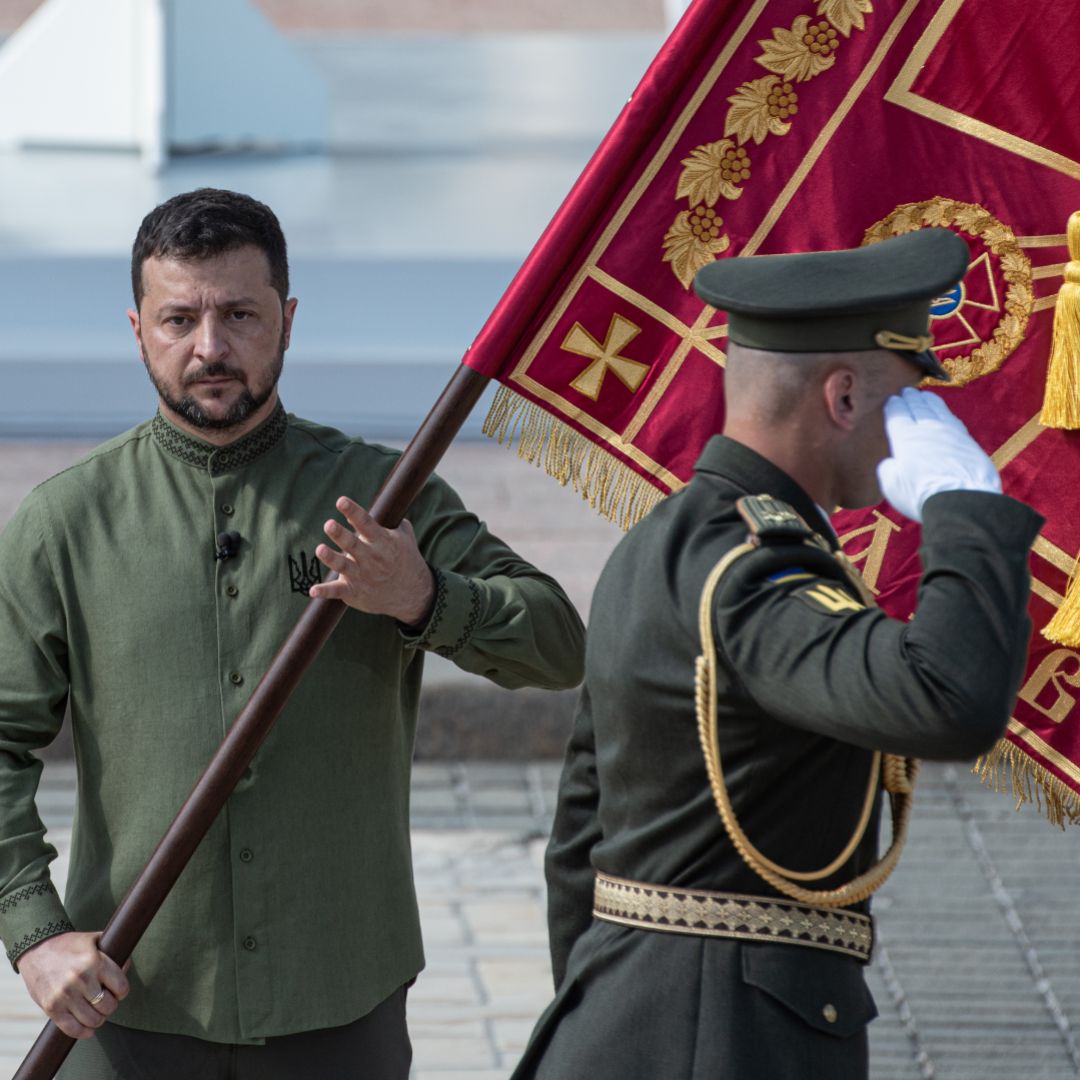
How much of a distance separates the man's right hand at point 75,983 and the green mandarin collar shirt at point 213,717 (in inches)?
1.7

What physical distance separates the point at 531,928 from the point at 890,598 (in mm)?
2230

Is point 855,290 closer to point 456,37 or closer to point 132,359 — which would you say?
point 132,359

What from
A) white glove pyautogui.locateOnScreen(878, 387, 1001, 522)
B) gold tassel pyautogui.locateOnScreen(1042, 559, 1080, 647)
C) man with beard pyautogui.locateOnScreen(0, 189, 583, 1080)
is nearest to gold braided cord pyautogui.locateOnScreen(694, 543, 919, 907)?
white glove pyautogui.locateOnScreen(878, 387, 1001, 522)

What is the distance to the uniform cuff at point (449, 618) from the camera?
8.71 feet

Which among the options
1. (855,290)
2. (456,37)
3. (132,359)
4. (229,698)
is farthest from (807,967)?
(456,37)

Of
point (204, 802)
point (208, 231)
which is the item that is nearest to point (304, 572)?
point (204, 802)

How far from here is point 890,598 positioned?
2.85 meters

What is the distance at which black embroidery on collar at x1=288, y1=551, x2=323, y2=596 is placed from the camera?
272 cm

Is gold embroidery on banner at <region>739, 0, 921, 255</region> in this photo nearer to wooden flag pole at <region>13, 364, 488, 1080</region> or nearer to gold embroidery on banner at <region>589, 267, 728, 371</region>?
gold embroidery on banner at <region>589, 267, 728, 371</region>

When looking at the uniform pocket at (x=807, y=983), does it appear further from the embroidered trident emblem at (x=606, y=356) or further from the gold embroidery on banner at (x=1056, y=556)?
the embroidered trident emblem at (x=606, y=356)

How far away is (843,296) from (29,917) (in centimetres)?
129

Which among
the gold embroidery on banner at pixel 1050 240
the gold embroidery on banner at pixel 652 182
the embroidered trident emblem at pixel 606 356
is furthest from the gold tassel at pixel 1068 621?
the embroidered trident emblem at pixel 606 356

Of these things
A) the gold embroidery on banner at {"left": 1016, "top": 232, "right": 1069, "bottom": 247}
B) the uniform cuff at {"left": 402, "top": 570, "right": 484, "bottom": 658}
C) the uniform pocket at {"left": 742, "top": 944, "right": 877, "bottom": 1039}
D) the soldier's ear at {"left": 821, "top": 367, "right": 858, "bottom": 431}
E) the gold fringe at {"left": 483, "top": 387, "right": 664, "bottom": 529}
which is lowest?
the uniform pocket at {"left": 742, "top": 944, "right": 877, "bottom": 1039}

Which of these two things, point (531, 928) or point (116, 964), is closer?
point (116, 964)
